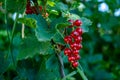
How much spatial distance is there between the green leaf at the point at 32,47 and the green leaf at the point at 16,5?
0.34 ft

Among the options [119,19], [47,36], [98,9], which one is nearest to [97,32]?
[119,19]

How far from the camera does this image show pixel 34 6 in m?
1.25

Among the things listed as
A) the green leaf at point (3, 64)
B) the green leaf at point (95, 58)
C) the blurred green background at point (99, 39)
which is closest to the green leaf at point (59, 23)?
the green leaf at point (3, 64)

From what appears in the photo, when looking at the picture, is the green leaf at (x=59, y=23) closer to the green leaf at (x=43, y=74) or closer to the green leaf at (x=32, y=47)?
the green leaf at (x=32, y=47)

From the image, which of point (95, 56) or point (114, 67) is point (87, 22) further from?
point (114, 67)

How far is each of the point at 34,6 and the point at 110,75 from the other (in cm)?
175

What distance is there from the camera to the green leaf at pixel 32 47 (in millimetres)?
1162

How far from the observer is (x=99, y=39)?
338 centimetres

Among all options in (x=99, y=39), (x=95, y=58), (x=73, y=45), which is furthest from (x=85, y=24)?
(x=99, y=39)

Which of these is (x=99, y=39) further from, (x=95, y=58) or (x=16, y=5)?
(x=16, y=5)

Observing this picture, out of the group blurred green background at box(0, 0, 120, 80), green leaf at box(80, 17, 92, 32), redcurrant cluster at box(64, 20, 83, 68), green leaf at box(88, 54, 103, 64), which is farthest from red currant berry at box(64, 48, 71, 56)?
green leaf at box(88, 54, 103, 64)

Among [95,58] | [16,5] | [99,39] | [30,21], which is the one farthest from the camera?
[99,39]

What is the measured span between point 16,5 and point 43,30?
183 mm

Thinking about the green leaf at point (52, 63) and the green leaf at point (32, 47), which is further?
the green leaf at point (52, 63)
